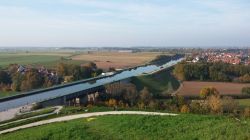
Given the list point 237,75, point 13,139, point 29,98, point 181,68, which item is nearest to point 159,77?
point 181,68

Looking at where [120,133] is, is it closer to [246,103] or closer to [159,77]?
[246,103]

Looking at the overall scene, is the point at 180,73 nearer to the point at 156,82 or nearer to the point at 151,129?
the point at 156,82

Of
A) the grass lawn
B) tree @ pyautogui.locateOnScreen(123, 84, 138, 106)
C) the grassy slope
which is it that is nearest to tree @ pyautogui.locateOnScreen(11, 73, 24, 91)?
the grassy slope

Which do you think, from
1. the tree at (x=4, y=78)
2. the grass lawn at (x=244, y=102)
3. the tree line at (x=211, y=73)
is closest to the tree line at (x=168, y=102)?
the grass lawn at (x=244, y=102)

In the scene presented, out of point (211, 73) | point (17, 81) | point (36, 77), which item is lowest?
point (211, 73)

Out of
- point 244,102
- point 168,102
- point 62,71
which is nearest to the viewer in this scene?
point 168,102

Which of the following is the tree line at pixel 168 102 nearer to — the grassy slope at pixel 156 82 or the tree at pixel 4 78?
the grassy slope at pixel 156 82

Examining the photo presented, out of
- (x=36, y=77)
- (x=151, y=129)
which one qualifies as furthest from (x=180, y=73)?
(x=151, y=129)
